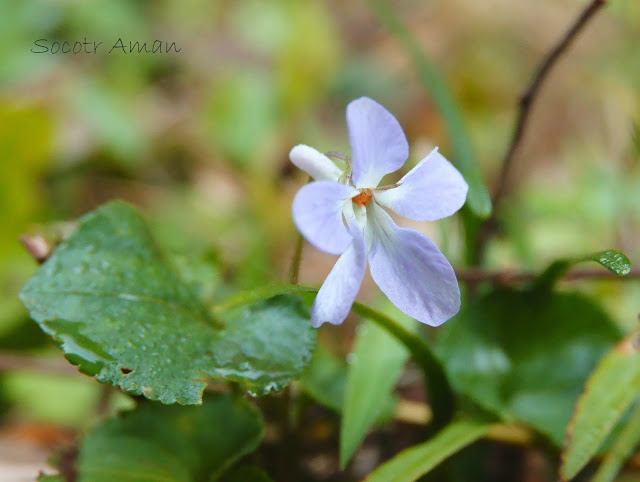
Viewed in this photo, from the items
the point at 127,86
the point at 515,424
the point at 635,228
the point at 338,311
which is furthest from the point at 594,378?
the point at 127,86

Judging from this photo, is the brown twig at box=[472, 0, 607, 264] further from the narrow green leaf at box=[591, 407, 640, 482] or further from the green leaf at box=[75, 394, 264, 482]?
the green leaf at box=[75, 394, 264, 482]

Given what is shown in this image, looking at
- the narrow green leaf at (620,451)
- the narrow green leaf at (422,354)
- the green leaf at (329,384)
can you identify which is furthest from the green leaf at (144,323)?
the narrow green leaf at (620,451)

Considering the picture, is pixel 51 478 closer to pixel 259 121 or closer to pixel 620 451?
pixel 620 451

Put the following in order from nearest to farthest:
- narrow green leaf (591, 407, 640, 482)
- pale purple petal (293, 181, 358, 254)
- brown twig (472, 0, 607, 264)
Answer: pale purple petal (293, 181, 358, 254) → narrow green leaf (591, 407, 640, 482) → brown twig (472, 0, 607, 264)

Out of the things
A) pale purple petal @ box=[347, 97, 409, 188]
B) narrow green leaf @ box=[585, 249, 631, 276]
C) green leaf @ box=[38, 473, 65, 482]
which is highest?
pale purple petal @ box=[347, 97, 409, 188]

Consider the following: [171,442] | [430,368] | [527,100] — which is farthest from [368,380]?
[527,100]

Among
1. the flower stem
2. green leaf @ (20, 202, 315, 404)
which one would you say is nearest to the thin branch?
the flower stem
